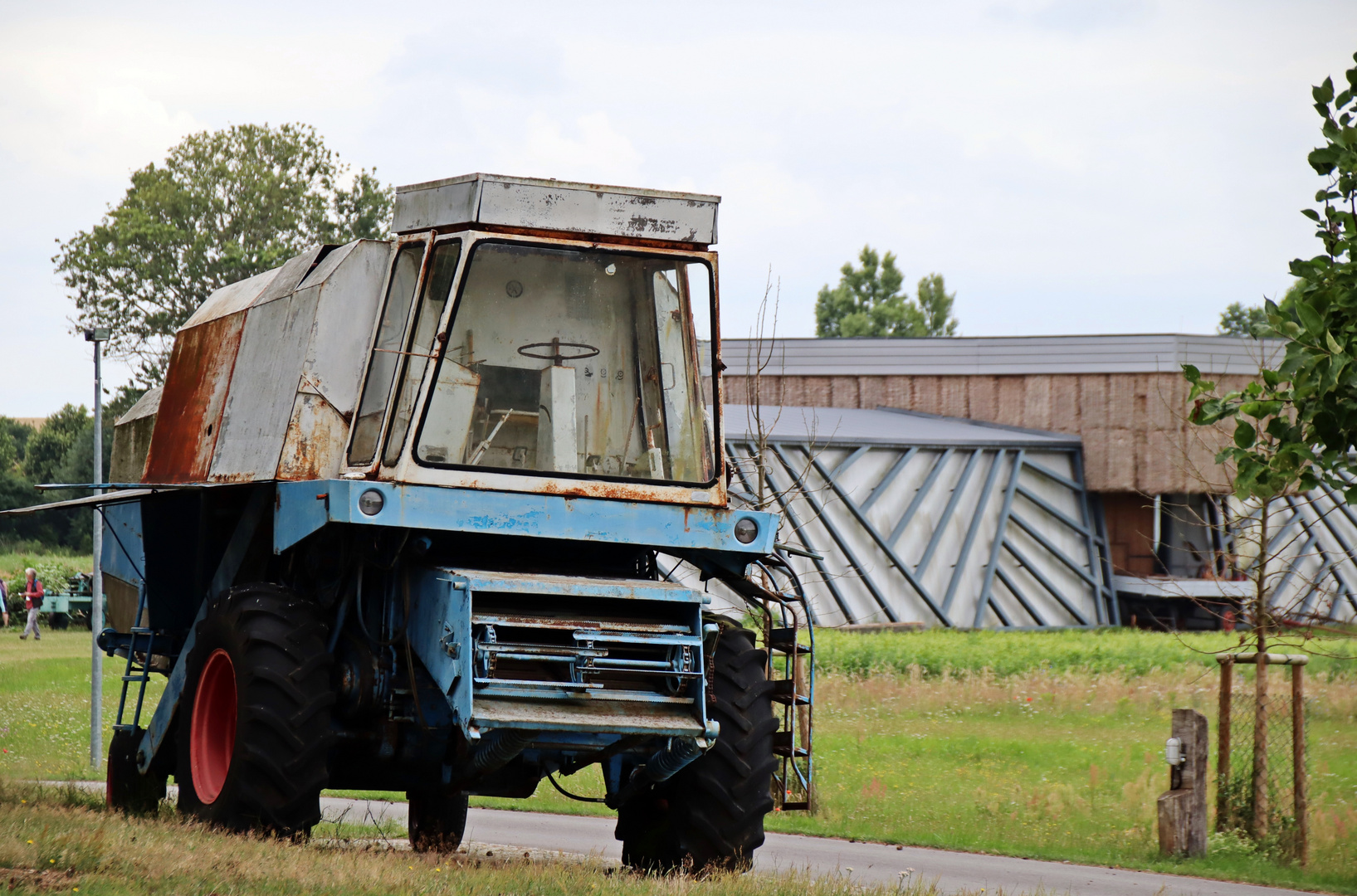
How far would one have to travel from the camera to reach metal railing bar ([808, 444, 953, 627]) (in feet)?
106

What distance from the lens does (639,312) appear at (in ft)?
28.6

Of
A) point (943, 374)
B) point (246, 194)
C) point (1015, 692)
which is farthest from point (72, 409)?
point (1015, 692)

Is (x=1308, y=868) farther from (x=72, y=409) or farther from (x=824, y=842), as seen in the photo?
(x=72, y=409)

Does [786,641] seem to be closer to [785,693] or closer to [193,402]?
[785,693]

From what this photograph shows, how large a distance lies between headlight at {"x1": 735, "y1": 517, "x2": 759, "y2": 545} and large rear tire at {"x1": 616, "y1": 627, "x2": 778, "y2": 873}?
581 millimetres

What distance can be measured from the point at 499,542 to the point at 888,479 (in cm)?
2530

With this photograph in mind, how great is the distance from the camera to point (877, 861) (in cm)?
1266

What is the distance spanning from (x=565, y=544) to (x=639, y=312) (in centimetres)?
139

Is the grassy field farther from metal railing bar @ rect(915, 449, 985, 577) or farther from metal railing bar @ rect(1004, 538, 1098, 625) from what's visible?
metal railing bar @ rect(1004, 538, 1098, 625)

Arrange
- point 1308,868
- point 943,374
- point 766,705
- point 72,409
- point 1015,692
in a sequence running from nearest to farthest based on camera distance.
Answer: point 766,705
point 1308,868
point 1015,692
point 943,374
point 72,409

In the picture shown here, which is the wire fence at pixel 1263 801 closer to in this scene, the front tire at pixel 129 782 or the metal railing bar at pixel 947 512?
the front tire at pixel 129 782

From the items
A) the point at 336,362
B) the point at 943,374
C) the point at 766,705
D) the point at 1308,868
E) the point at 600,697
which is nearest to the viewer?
the point at 600,697

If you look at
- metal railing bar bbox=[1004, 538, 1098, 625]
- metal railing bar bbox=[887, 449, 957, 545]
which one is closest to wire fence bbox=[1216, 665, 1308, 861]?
metal railing bar bbox=[887, 449, 957, 545]

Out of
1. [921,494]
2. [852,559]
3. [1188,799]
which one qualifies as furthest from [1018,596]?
[1188,799]
